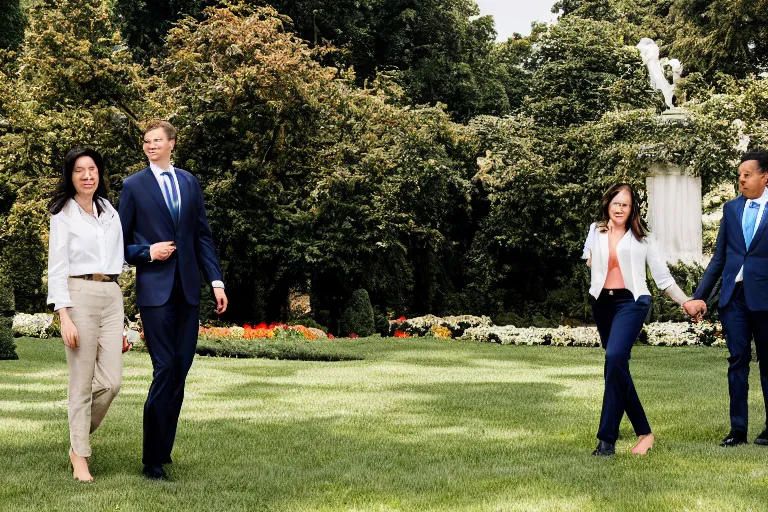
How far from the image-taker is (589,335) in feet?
60.9

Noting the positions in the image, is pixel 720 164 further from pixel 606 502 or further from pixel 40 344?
pixel 606 502

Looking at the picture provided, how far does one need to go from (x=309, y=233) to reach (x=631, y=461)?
15.5m

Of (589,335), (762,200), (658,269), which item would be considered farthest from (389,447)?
(589,335)

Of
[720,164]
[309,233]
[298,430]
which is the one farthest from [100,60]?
[298,430]

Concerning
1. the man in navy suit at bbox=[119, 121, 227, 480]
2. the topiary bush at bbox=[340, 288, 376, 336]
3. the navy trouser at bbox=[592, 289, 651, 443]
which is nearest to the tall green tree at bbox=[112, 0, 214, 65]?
the topiary bush at bbox=[340, 288, 376, 336]

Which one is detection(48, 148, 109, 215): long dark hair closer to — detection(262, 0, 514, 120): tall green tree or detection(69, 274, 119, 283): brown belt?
detection(69, 274, 119, 283): brown belt

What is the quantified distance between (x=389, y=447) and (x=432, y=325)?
554 inches

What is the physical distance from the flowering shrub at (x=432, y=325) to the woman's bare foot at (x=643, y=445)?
14.0m

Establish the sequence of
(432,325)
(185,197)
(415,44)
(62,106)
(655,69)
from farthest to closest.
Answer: (415,44) < (655,69) < (432,325) < (62,106) < (185,197)

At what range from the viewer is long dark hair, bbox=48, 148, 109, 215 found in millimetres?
5598

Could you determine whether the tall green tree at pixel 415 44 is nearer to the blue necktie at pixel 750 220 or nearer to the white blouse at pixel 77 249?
the blue necktie at pixel 750 220

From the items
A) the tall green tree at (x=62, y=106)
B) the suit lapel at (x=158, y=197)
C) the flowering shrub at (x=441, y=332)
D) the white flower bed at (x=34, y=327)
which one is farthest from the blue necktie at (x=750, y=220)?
the white flower bed at (x=34, y=327)

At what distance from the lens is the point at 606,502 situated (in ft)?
16.1

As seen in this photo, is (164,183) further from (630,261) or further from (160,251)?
(630,261)
